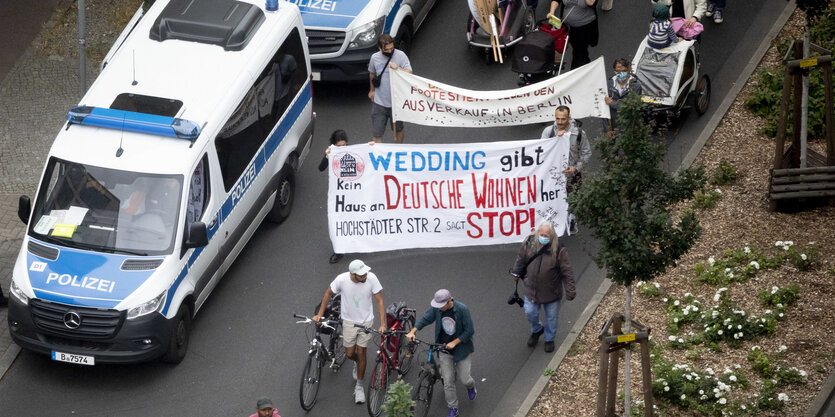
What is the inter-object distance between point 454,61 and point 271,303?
19.2 ft

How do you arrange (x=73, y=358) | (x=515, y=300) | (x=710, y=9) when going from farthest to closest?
(x=710, y=9)
(x=515, y=300)
(x=73, y=358)

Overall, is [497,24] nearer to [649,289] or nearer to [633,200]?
[649,289]

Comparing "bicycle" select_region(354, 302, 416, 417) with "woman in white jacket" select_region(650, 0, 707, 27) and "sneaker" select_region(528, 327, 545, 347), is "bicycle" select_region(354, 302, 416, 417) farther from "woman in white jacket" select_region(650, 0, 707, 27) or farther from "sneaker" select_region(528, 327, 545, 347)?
"woman in white jacket" select_region(650, 0, 707, 27)

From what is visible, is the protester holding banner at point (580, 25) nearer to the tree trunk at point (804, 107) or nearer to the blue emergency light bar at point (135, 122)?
the tree trunk at point (804, 107)

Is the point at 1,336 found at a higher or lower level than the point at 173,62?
lower

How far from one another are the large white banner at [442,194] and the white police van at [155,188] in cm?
120

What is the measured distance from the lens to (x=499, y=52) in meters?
18.1

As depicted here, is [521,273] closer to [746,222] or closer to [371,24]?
[746,222]

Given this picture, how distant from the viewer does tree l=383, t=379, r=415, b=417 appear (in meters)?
11.8

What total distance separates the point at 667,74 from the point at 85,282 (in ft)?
26.7

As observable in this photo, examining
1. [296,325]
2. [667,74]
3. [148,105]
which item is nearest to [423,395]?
[296,325]

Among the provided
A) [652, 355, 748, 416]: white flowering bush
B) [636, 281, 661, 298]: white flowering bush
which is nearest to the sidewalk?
[636, 281, 661, 298]: white flowering bush

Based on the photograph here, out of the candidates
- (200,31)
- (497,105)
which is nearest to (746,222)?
(497,105)

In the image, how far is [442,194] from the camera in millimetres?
14906
